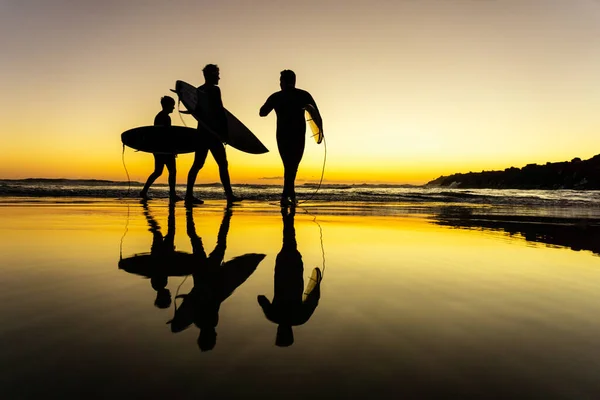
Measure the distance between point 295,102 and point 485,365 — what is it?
7.01 m

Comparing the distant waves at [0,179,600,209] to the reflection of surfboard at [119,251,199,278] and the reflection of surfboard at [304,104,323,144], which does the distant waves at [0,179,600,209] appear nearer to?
the reflection of surfboard at [304,104,323,144]

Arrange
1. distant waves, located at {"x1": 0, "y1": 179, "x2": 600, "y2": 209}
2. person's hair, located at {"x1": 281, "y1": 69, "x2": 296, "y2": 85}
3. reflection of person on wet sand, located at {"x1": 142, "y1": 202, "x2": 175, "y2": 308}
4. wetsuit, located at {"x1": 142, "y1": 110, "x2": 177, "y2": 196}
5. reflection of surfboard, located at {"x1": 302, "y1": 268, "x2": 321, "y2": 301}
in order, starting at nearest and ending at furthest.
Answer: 1. reflection of person on wet sand, located at {"x1": 142, "y1": 202, "x2": 175, "y2": 308}
2. reflection of surfboard, located at {"x1": 302, "y1": 268, "x2": 321, "y2": 301}
3. person's hair, located at {"x1": 281, "y1": 69, "x2": 296, "y2": 85}
4. wetsuit, located at {"x1": 142, "y1": 110, "x2": 177, "y2": 196}
5. distant waves, located at {"x1": 0, "y1": 179, "x2": 600, "y2": 209}

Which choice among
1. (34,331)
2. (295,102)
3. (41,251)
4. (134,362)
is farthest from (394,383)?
(295,102)

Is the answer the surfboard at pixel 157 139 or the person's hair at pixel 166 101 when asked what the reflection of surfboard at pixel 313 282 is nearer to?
the surfboard at pixel 157 139

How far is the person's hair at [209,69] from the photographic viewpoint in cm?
797

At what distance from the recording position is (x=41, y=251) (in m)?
2.80

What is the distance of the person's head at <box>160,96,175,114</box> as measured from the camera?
9937 millimetres

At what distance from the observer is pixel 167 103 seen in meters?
9.95

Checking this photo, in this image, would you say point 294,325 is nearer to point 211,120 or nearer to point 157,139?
point 211,120

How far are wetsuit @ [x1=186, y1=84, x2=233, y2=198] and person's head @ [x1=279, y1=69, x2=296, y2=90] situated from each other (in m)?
1.31

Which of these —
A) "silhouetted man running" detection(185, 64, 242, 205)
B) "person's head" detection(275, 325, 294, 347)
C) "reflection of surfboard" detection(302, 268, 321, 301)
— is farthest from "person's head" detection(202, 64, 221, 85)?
"person's head" detection(275, 325, 294, 347)

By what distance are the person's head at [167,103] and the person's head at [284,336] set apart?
31.3ft

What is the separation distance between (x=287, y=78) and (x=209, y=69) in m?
1.56

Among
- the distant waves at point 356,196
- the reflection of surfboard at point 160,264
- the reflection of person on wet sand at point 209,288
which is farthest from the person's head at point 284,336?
the distant waves at point 356,196
